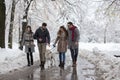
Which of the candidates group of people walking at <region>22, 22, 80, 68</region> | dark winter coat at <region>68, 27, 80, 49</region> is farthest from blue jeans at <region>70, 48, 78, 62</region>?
dark winter coat at <region>68, 27, 80, 49</region>

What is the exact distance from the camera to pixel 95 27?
77875mm

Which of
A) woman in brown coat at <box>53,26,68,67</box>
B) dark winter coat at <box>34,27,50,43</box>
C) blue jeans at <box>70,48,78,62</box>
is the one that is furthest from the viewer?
blue jeans at <box>70,48,78,62</box>

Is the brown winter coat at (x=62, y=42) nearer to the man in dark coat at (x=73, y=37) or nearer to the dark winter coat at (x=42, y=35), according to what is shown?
the man in dark coat at (x=73, y=37)

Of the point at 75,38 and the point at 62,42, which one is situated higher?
the point at 75,38

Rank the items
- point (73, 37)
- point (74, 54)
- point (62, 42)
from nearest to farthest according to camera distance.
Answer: point (62, 42) → point (73, 37) → point (74, 54)

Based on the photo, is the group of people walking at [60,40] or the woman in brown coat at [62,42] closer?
the group of people walking at [60,40]

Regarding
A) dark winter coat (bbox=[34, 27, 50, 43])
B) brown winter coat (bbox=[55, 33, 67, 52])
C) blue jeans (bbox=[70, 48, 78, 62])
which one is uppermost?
dark winter coat (bbox=[34, 27, 50, 43])

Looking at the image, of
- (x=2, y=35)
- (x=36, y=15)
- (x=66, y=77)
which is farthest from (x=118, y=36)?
(x=66, y=77)

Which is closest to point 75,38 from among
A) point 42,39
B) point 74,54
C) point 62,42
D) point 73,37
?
point 73,37

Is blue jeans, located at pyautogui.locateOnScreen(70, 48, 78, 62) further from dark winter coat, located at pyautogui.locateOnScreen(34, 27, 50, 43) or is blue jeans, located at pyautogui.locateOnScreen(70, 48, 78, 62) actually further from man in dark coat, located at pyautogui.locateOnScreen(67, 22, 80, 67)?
dark winter coat, located at pyautogui.locateOnScreen(34, 27, 50, 43)

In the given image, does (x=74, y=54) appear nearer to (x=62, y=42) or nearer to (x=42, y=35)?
(x=62, y=42)

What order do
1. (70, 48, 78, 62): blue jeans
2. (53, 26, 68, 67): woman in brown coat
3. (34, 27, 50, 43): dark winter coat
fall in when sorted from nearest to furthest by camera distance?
(34, 27, 50, 43): dark winter coat
(53, 26, 68, 67): woman in brown coat
(70, 48, 78, 62): blue jeans

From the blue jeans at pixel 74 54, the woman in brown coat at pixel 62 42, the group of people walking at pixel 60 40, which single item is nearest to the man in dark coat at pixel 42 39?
the group of people walking at pixel 60 40

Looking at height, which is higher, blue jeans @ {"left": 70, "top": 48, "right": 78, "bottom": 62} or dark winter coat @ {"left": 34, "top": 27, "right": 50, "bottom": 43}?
dark winter coat @ {"left": 34, "top": 27, "right": 50, "bottom": 43}
